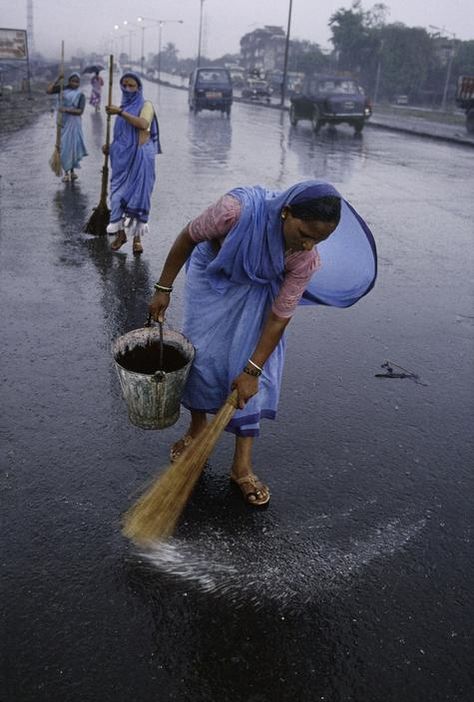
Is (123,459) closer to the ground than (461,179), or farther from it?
closer to the ground

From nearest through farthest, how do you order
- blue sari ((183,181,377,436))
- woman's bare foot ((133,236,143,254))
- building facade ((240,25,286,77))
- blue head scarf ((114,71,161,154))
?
blue sari ((183,181,377,436)) → blue head scarf ((114,71,161,154)) → woman's bare foot ((133,236,143,254)) → building facade ((240,25,286,77))

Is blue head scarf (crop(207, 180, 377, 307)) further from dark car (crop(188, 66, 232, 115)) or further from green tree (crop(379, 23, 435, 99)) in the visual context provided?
green tree (crop(379, 23, 435, 99))

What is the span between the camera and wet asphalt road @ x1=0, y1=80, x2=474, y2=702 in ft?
6.70

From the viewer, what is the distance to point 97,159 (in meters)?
13.5

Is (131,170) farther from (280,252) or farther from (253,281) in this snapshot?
(280,252)

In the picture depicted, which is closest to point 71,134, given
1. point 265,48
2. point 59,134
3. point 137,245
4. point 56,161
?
point 59,134

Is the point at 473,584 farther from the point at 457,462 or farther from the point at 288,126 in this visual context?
the point at 288,126

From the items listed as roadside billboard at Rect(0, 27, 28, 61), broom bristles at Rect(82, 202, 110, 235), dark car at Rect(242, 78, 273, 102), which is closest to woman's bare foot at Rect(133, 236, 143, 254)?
broom bristles at Rect(82, 202, 110, 235)

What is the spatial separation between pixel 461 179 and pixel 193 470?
41.2 ft

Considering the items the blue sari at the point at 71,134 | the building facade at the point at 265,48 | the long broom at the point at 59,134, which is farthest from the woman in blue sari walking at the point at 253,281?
the building facade at the point at 265,48

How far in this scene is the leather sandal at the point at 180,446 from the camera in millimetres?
3119

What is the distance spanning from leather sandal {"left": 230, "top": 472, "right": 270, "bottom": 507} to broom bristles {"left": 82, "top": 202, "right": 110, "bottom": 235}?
16.3 feet

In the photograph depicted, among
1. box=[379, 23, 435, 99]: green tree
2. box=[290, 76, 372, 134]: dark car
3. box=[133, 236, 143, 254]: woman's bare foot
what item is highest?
box=[379, 23, 435, 99]: green tree

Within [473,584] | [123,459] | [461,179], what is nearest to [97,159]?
[461,179]
